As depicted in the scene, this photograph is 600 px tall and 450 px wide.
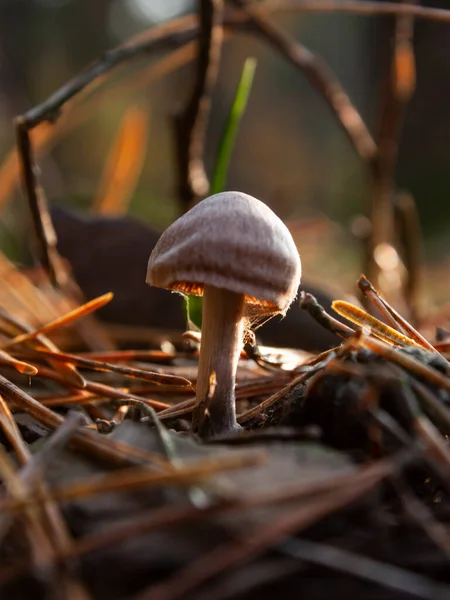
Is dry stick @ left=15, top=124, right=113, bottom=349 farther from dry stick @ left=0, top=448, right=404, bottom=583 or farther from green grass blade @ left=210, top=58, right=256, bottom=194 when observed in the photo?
dry stick @ left=0, top=448, right=404, bottom=583

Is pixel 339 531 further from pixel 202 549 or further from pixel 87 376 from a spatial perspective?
pixel 87 376

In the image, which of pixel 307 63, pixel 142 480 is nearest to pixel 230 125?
pixel 307 63

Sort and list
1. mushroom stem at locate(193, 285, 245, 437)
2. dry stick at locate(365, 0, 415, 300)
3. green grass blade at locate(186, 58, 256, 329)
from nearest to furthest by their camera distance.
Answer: mushroom stem at locate(193, 285, 245, 437) < green grass blade at locate(186, 58, 256, 329) < dry stick at locate(365, 0, 415, 300)

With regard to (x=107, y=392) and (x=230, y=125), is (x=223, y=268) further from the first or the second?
(x=230, y=125)

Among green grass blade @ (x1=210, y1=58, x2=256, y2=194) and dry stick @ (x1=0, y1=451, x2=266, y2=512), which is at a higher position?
green grass blade @ (x1=210, y1=58, x2=256, y2=194)

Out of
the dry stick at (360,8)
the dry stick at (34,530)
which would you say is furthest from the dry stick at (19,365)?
the dry stick at (360,8)

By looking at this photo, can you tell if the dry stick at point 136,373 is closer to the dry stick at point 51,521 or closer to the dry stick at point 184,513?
the dry stick at point 51,521

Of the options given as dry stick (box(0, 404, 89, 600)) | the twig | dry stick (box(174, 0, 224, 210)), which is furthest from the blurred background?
the twig

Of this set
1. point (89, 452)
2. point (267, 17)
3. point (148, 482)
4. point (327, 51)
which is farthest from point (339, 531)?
point (327, 51)
